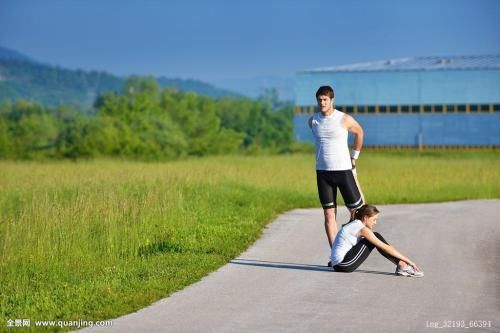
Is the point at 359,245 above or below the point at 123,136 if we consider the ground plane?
above

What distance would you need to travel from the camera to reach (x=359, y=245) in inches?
468

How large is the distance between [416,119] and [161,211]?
166 feet

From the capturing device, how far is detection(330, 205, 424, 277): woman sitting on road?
1173 centimetres

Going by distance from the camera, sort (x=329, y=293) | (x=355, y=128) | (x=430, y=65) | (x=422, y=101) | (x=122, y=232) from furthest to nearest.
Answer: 1. (x=430, y=65)
2. (x=422, y=101)
3. (x=122, y=232)
4. (x=355, y=128)
5. (x=329, y=293)

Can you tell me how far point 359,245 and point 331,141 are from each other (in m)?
1.22

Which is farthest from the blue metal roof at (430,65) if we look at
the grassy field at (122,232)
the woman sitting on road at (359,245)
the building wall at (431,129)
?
the woman sitting on road at (359,245)

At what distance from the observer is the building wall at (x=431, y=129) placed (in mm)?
64438

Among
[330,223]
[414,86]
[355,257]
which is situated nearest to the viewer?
[355,257]

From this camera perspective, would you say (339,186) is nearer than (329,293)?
No

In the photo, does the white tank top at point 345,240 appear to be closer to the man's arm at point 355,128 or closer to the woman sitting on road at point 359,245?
the woman sitting on road at point 359,245

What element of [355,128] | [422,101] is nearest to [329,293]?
[355,128]

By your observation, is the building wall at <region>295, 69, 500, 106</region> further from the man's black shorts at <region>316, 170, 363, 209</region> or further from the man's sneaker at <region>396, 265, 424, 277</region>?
the man's sneaker at <region>396, 265, 424, 277</region>

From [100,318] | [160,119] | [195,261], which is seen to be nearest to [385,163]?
[160,119]

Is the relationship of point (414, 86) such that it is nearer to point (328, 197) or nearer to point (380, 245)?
point (328, 197)
